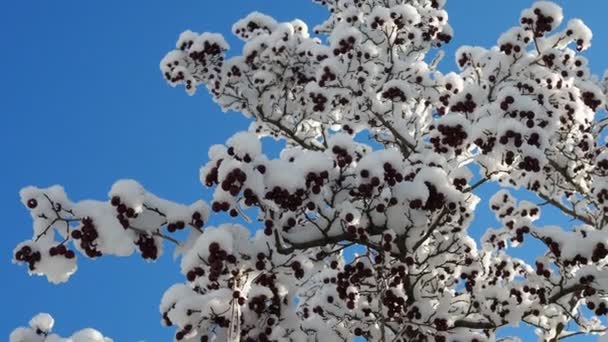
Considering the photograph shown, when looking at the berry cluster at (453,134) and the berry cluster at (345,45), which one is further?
the berry cluster at (345,45)

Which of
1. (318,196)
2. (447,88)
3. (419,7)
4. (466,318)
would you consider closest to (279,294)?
(318,196)

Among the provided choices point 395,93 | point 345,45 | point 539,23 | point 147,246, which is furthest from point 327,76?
point 147,246

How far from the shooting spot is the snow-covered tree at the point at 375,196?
625cm

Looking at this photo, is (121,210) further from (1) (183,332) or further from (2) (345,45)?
(2) (345,45)

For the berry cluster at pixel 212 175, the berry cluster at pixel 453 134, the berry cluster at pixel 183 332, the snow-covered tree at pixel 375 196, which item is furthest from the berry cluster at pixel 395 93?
the berry cluster at pixel 183 332

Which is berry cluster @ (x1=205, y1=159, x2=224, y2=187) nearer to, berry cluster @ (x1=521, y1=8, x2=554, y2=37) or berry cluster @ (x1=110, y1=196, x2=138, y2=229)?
berry cluster @ (x1=110, y1=196, x2=138, y2=229)

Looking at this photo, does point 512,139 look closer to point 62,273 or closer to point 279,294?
point 279,294

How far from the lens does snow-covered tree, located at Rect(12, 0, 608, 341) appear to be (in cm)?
625

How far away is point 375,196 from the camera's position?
712 centimetres

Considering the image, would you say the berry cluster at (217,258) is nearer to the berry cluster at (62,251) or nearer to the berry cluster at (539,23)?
the berry cluster at (62,251)

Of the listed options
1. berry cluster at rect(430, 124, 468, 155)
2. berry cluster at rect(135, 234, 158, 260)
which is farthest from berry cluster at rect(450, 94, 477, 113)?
berry cluster at rect(135, 234, 158, 260)

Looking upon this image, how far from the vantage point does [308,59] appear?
487 inches

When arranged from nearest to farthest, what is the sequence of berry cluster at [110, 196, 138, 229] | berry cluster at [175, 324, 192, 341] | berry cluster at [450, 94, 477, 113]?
berry cluster at [110, 196, 138, 229], berry cluster at [175, 324, 192, 341], berry cluster at [450, 94, 477, 113]

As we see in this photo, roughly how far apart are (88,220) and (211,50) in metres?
6.68
